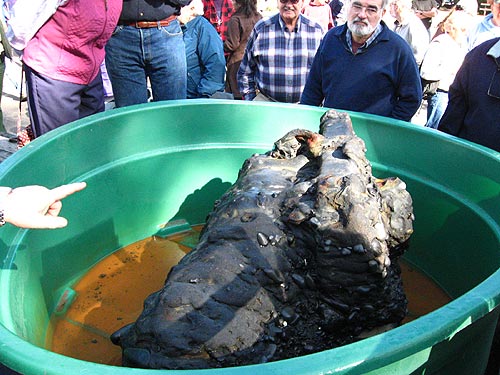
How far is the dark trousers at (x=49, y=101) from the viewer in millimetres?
2289

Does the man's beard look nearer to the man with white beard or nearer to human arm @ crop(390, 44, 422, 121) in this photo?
the man with white beard

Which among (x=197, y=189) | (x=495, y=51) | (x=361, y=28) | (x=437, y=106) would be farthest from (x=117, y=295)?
(x=437, y=106)

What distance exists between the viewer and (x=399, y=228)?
1.60 m

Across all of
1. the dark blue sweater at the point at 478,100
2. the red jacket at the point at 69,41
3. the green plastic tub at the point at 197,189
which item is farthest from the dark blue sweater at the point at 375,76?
the red jacket at the point at 69,41

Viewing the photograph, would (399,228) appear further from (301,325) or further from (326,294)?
(301,325)

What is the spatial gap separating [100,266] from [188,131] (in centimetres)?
72

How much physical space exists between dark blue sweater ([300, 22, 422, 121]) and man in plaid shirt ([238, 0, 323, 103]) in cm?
38

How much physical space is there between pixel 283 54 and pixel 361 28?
619mm

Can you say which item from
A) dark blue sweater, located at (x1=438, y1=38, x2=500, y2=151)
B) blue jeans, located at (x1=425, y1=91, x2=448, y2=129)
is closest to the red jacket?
dark blue sweater, located at (x1=438, y1=38, x2=500, y2=151)

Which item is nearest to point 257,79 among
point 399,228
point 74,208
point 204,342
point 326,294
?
point 74,208

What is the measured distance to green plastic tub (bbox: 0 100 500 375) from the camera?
1371 millimetres

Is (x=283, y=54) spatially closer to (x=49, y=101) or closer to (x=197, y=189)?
(x=197, y=189)

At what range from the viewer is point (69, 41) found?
7.45 feet

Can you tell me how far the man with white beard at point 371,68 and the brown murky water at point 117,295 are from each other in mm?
844
